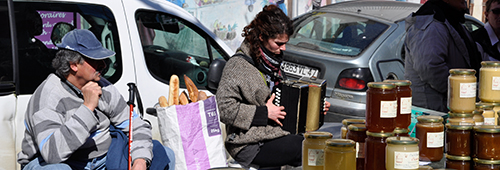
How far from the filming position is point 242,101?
11.5 feet

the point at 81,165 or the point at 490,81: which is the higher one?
the point at 490,81

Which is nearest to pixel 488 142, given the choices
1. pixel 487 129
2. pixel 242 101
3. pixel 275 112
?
pixel 487 129

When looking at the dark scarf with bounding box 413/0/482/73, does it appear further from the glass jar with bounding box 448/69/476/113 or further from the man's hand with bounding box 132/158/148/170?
the man's hand with bounding box 132/158/148/170

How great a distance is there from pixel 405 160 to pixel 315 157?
1.40 feet

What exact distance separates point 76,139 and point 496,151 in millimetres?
2212

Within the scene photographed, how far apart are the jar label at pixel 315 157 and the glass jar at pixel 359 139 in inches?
10.8

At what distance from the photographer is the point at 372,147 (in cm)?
253

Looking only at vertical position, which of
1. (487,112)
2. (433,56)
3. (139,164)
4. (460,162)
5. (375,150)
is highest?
(433,56)

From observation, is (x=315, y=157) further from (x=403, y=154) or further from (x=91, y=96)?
(x=91, y=96)

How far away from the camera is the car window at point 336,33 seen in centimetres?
636

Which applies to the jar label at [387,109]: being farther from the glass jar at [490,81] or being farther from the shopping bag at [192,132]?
the shopping bag at [192,132]

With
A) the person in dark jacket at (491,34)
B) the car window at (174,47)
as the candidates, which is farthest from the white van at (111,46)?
the person in dark jacket at (491,34)

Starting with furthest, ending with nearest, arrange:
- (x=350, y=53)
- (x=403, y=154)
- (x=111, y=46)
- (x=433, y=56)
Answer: (x=350, y=53) < (x=111, y=46) < (x=433, y=56) < (x=403, y=154)

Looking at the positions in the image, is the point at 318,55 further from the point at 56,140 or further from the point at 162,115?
the point at 56,140
